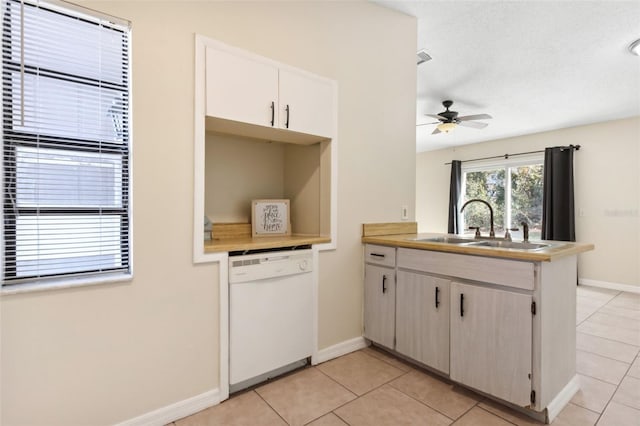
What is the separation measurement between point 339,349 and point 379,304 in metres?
0.44

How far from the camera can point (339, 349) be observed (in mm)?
2285

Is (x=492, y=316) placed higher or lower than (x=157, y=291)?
lower

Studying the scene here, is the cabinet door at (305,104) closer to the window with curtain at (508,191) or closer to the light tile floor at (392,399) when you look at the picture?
the light tile floor at (392,399)

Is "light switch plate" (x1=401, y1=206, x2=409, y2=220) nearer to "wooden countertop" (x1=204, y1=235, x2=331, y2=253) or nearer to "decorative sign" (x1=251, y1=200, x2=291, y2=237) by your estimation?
"wooden countertop" (x1=204, y1=235, x2=331, y2=253)

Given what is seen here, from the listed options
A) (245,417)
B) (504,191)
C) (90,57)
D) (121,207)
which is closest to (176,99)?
(90,57)

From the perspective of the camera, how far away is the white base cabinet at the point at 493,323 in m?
1.53

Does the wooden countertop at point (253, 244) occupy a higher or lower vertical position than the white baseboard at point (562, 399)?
higher

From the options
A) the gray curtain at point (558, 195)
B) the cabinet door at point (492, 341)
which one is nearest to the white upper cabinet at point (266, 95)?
the cabinet door at point (492, 341)

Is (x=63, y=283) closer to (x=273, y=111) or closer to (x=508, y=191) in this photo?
(x=273, y=111)

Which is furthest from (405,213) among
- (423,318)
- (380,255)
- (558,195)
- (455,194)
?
(455,194)

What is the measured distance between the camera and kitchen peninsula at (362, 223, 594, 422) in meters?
1.53

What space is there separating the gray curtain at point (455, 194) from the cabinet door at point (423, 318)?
4.80 meters

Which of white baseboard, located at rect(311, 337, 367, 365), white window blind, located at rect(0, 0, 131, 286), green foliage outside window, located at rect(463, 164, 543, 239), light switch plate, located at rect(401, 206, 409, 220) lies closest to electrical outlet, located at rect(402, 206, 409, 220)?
light switch plate, located at rect(401, 206, 409, 220)

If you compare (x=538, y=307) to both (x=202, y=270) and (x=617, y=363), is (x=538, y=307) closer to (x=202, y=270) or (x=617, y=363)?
(x=617, y=363)
